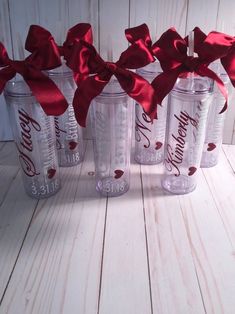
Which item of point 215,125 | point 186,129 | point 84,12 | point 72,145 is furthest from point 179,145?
point 84,12

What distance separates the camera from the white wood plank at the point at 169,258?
0.38 meters

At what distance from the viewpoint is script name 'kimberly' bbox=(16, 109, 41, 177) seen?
0.52m

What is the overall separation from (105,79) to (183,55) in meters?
0.14

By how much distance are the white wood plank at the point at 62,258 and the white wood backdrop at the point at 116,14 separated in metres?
0.37

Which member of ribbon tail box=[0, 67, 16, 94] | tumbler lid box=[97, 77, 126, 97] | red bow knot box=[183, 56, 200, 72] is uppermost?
red bow knot box=[183, 56, 200, 72]

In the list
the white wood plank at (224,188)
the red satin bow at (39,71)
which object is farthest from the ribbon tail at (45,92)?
the white wood plank at (224,188)

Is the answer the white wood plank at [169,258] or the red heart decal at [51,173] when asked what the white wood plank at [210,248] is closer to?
the white wood plank at [169,258]

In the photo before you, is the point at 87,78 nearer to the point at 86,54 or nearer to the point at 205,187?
the point at 86,54

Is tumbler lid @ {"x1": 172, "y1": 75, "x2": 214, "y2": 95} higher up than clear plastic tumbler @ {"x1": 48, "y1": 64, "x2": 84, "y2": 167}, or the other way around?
tumbler lid @ {"x1": 172, "y1": 75, "x2": 214, "y2": 95}

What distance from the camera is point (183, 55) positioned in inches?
20.0

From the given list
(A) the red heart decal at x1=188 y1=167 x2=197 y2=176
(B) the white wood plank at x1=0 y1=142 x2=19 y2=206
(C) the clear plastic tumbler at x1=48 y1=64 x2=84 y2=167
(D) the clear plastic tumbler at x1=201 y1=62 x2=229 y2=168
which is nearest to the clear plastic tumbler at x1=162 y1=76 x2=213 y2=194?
(A) the red heart decal at x1=188 y1=167 x2=197 y2=176

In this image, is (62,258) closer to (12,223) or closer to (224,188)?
(12,223)

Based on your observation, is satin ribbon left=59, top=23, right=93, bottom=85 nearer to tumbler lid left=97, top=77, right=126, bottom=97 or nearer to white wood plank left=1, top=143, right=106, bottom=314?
tumbler lid left=97, top=77, right=126, bottom=97

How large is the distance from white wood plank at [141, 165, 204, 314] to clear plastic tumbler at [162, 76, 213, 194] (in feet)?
0.15
